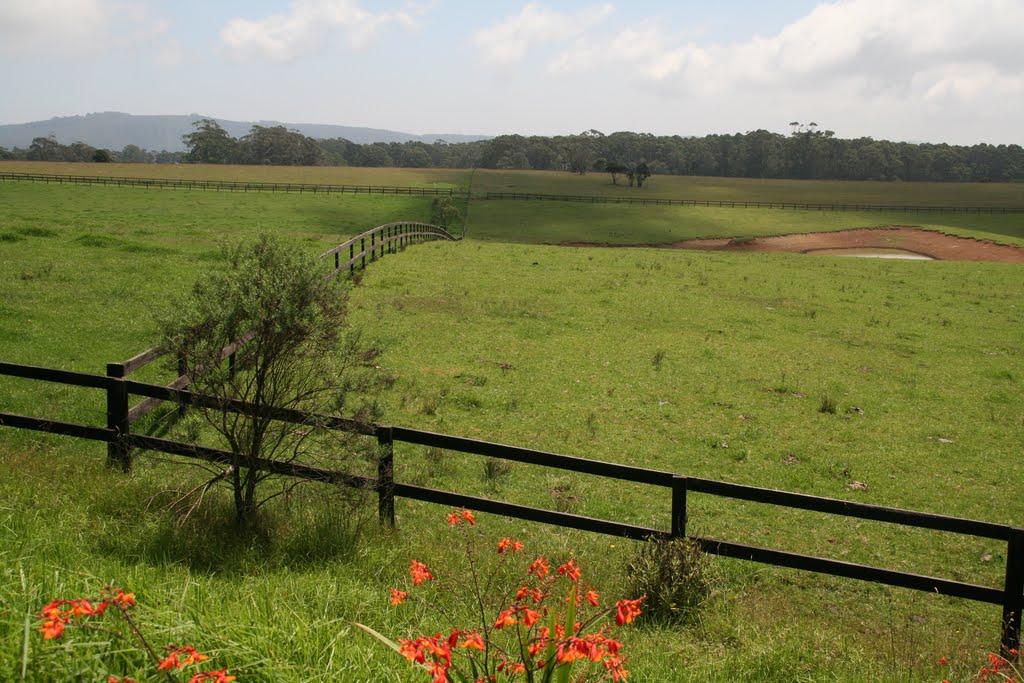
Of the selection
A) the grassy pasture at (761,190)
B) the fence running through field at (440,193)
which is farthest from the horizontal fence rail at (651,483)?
the grassy pasture at (761,190)

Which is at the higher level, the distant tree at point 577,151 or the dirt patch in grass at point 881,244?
the distant tree at point 577,151

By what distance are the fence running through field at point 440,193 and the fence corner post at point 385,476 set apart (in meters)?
75.3

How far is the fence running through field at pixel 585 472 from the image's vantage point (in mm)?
6781

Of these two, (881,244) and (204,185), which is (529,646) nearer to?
(881,244)

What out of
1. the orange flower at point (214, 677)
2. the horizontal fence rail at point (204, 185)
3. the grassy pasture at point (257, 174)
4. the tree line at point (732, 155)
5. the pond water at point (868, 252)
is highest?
the tree line at point (732, 155)

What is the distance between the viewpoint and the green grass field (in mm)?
5500

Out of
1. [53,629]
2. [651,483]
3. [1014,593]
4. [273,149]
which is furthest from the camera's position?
[273,149]

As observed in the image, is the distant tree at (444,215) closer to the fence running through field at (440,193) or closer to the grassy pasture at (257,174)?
the fence running through field at (440,193)

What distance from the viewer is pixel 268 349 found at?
7.29m

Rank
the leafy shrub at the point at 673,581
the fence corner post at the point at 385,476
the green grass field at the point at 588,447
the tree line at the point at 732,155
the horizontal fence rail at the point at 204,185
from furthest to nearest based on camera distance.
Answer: the tree line at the point at 732,155
the horizontal fence rail at the point at 204,185
the fence corner post at the point at 385,476
the leafy shrub at the point at 673,581
the green grass field at the point at 588,447

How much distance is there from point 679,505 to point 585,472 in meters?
0.94

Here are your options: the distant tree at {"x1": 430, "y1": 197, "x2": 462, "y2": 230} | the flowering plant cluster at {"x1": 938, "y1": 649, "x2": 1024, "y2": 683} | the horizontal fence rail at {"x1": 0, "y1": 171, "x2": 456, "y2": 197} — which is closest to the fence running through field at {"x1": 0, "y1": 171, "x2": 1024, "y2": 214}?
the horizontal fence rail at {"x1": 0, "y1": 171, "x2": 456, "y2": 197}

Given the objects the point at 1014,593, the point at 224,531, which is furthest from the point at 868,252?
the point at 224,531

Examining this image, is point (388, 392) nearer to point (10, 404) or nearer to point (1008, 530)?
point (10, 404)
